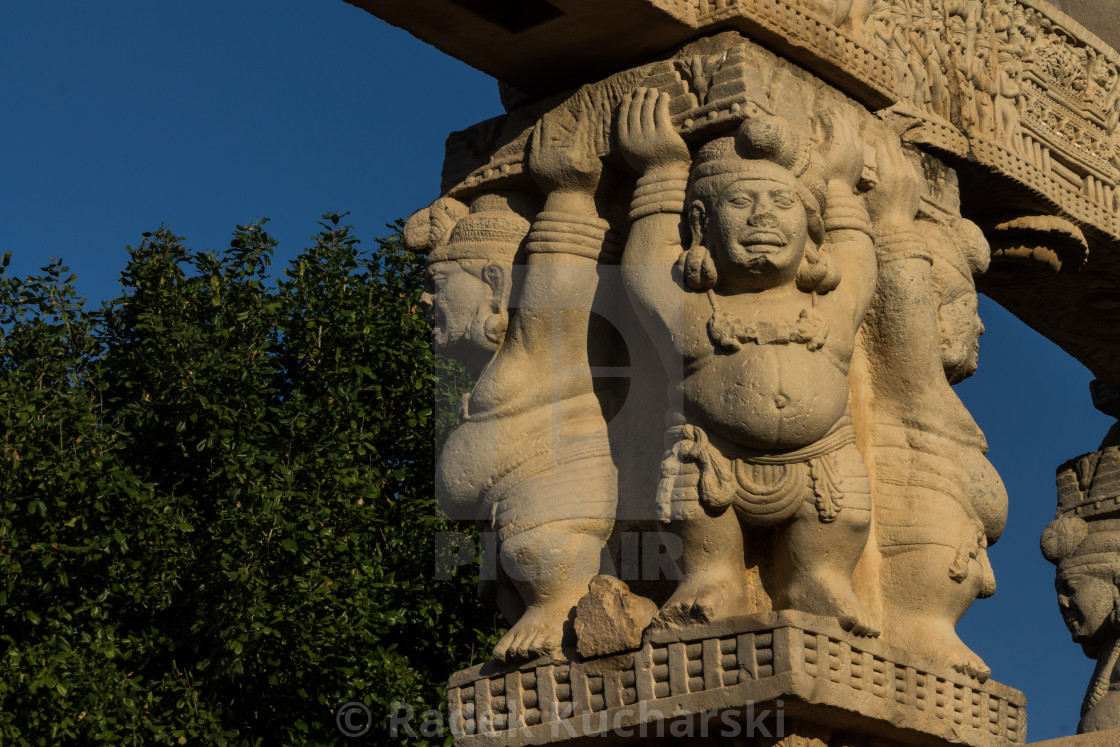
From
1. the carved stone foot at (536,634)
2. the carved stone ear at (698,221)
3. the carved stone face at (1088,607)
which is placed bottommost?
the carved stone foot at (536,634)

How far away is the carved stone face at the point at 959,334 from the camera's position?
5641mm

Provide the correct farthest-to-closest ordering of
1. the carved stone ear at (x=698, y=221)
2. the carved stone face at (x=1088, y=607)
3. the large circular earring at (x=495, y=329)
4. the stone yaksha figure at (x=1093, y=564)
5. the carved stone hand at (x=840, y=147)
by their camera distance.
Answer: the carved stone face at (x=1088, y=607) → the stone yaksha figure at (x=1093, y=564) → the large circular earring at (x=495, y=329) → the carved stone hand at (x=840, y=147) → the carved stone ear at (x=698, y=221)

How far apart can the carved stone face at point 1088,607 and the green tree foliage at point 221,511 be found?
3.19 metres

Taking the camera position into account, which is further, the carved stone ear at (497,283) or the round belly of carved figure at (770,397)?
the carved stone ear at (497,283)

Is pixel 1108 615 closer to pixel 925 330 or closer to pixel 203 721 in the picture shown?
pixel 925 330

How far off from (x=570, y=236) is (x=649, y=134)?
40cm

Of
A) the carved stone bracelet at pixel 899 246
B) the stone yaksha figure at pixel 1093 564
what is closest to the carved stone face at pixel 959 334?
the carved stone bracelet at pixel 899 246

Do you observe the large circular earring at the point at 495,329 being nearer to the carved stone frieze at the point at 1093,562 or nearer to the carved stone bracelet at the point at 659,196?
the carved stone bracelet at the point at 659,196

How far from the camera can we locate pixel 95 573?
9.38 m

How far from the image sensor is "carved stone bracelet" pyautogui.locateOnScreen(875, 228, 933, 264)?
5480 mm

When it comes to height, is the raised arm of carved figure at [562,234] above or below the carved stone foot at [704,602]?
above

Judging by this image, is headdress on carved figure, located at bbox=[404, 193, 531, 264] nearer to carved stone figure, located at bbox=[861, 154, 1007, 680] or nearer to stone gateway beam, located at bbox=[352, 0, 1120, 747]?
stone gateway beam, located at bbox=[352, 0, 1120, 747]

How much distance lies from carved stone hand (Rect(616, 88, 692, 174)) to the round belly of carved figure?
2.18ft

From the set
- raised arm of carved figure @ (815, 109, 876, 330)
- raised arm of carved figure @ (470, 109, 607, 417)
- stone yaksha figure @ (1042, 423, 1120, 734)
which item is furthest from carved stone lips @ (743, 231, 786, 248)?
stone yaksha figure @ (1042, 423, 1120, 734)
